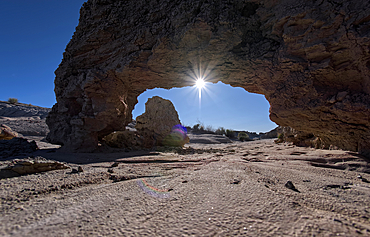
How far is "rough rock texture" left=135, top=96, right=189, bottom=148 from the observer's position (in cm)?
823

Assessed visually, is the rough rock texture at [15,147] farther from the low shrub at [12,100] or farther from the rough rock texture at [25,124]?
the low shrub at [12,100]

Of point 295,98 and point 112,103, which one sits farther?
point 112,103

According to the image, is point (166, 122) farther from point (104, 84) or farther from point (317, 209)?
point (317, 209)

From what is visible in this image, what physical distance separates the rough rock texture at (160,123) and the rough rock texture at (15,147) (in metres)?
4.12

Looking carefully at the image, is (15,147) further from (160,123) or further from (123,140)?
(160,123)

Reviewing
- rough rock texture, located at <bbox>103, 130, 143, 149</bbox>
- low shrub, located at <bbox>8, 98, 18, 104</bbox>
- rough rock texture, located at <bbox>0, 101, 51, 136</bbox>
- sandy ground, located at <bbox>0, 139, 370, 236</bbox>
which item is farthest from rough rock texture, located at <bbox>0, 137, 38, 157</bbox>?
low shrub, located at <bbox>8, 98, 18, 104</bbox>

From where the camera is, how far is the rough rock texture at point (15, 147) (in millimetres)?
3721

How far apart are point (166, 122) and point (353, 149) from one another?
6.82 meters

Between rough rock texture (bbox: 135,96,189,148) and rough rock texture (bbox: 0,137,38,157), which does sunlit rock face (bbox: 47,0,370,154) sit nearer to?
rough rock texture (bbox: 0,137,38,157)

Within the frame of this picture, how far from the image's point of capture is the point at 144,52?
4.38 metres

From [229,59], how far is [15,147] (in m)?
5.94

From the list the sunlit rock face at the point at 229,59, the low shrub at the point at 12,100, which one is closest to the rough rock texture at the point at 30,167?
the sunlit rock face at the point at 229,59

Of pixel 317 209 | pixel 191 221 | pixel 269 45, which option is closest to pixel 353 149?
pixel 269 45

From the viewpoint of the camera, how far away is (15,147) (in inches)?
163
